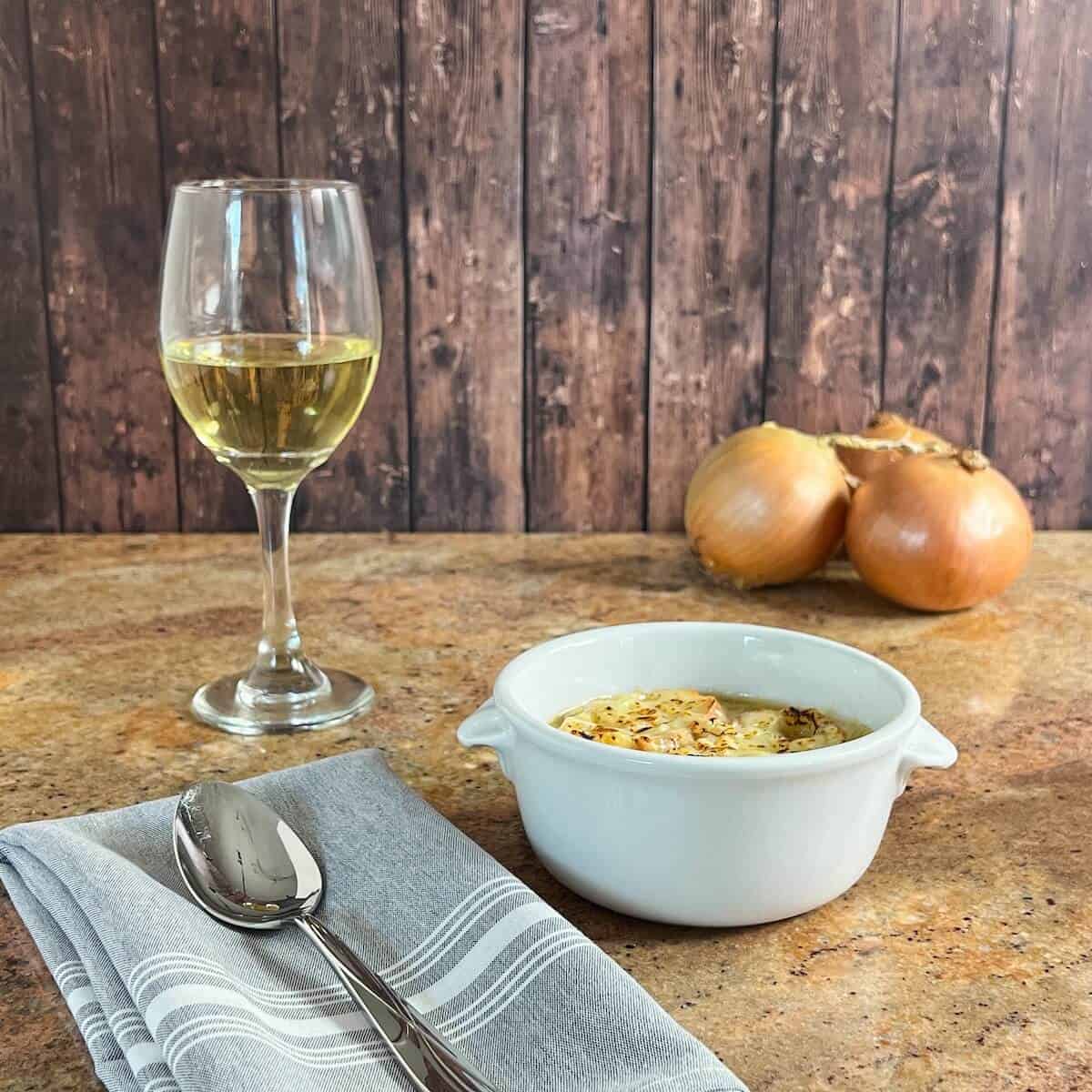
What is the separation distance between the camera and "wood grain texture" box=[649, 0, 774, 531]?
3.83 feet

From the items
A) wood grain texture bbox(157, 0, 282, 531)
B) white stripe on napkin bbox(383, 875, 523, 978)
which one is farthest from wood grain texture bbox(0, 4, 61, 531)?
white stripe on napkin bbox(383, 875, 523, 978)

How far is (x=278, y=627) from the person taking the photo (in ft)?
2.79

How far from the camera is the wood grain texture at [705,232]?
1.17 m

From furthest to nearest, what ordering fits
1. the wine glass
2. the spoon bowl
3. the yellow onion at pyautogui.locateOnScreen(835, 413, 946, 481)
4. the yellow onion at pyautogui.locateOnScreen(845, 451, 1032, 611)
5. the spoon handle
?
the yellow onion at pyautogui.locateOnScreen(835, 413, 946, 481) < the yellow onion at pyautogui.locateOnScreen(845, 451, 1032, 611) < the wine glass < the spoon bowl < the spoon handle

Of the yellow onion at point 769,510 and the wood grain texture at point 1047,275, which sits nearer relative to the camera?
the yellow onion at point 769,510

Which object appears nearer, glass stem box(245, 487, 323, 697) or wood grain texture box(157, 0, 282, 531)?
glass stem box(245, 487, 323, 697)

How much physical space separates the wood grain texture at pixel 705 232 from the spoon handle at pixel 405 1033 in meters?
0.79

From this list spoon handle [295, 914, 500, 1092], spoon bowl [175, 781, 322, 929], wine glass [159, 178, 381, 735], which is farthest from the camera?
wine glass [159, 178, 381, 735]

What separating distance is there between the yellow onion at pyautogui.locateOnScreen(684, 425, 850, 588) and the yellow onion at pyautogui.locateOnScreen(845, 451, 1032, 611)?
3cm

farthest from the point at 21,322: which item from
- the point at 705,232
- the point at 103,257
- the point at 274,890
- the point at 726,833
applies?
the point at 726,833

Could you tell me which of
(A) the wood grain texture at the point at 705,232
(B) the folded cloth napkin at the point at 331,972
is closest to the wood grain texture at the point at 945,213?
(A) the wood grain texture at the point at 705,232

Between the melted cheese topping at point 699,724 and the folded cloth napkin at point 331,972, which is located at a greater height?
the melted cheese topping at point 699,724

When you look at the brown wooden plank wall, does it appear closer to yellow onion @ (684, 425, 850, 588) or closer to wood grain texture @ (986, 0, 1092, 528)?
wood grain texture @ (986, 0, 1092, 528)

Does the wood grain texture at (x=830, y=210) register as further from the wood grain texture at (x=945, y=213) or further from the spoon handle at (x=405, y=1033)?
the spoon handle at (x=405, y=1033)
